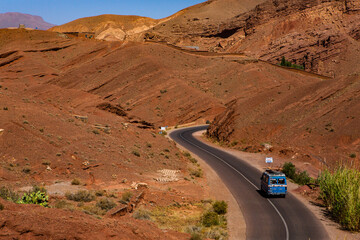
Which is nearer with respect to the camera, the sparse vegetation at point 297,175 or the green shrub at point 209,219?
the green shrub at point 209,219

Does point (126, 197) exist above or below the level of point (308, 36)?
below

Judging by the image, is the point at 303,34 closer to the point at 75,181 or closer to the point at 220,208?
the point at 220,208

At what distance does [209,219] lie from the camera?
64.5 feet

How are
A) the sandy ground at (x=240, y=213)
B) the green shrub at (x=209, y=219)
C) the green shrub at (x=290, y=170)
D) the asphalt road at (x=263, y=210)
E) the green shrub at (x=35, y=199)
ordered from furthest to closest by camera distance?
1. the green shrub at (x=290, y=170)
2. the green shrub at (x=209, y=219)
3. the sandy ground at (x=240, y=213)
4. the asphalt road at (x=263, y=210)
5. the green shrub at (x=35, y=199)

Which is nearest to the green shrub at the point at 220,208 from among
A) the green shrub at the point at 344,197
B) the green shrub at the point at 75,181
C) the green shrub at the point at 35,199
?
the green shrub at the point at 344,197

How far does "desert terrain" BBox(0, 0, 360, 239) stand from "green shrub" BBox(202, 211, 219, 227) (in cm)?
122

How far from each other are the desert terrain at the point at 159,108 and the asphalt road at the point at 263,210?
8.94ft

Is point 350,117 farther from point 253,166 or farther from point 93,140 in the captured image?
point 93,140

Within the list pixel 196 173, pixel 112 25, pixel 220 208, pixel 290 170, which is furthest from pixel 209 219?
pixel 112 25

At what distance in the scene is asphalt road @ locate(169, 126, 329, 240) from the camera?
19047 millimetres

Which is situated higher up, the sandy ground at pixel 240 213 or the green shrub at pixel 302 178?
the green shrub at pixel 302 178

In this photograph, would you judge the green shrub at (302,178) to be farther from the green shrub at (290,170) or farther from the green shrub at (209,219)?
the green shrub at (209,219)

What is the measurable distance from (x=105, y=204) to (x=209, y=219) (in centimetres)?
586

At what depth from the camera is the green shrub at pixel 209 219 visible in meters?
19.4
